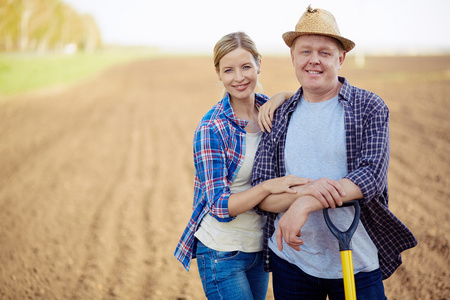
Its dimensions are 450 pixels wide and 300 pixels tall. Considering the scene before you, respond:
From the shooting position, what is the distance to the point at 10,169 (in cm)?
788

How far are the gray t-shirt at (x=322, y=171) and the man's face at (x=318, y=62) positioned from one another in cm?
12

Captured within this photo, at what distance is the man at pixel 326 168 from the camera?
190 centimetres

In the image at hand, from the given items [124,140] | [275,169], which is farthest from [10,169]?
[275,169]

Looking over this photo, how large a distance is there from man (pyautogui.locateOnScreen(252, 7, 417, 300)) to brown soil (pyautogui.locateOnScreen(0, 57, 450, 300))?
6.95 ft

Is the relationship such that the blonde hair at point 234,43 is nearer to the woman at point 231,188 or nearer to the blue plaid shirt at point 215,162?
the woman at point 231,188

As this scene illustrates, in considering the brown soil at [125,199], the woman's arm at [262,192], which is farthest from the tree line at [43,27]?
the woman's arm at [262,192]

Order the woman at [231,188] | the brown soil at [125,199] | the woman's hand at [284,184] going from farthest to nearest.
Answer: the brown soil at [125,199], the woman at [231,188], the woman's hand at [284,184]

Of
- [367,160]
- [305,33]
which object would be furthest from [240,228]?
[305,33]

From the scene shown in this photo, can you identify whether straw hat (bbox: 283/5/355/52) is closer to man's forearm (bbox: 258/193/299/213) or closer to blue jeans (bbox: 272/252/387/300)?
man's forearm (bbox: 258/193/299/213)

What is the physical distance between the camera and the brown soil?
420 cm

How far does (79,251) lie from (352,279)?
12.6 ft

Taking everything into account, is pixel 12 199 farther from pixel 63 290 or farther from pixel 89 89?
pixel 89 89

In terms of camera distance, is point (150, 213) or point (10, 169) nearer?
point (150, 213)

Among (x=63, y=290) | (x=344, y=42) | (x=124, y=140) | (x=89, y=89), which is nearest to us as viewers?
(x=344, y=42)
